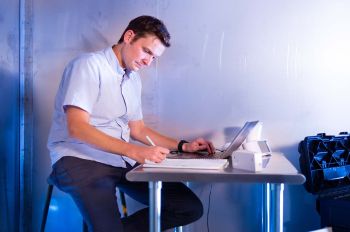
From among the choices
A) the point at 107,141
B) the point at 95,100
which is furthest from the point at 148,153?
the point at 95,100

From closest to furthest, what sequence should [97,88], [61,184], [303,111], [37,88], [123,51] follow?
[61,184]
[97,88]
[123,51]
[303,111]
[37,88]

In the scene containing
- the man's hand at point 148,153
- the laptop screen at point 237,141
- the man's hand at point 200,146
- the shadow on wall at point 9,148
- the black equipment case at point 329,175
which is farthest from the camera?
the shadow on wall at point 9,148

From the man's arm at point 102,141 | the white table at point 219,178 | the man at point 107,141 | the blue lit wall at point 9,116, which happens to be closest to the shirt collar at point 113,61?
the man at point 107,141

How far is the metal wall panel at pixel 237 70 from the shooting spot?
1834 millimetres

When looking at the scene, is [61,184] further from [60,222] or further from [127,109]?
[60,222]

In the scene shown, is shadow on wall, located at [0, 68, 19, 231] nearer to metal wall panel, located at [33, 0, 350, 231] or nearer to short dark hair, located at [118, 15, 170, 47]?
metal wall panel, located at [33, 0, 350, 231]

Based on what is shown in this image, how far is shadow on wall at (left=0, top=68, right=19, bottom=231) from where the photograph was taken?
5.75ft

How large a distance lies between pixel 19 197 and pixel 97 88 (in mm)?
967

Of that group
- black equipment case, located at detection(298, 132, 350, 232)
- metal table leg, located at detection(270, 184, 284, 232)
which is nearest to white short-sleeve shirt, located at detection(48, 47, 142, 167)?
metal table leg, located at detection(270, 184, 284, 232)

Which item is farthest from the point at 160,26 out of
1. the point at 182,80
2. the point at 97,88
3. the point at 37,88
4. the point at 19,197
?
the point at 19,197

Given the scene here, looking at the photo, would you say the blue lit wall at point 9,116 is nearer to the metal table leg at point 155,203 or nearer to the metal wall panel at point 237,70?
the metal wall panel at point 237,70

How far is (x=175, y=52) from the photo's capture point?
74.1 inches

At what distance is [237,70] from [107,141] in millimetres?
940

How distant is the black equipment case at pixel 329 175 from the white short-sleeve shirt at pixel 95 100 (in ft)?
2.62
